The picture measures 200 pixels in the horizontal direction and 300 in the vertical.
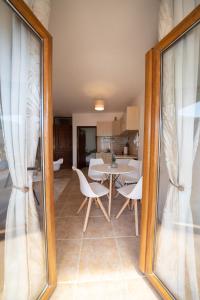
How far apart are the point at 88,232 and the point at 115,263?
0.56m

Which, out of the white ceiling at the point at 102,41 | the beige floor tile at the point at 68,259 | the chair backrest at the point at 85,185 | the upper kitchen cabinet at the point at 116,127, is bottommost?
the beige floor tile at the point at 68,259

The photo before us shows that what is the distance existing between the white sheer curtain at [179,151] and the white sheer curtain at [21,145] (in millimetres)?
1002

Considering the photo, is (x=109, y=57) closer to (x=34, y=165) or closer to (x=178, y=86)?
(x=178, y=86)

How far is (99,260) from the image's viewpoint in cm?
144

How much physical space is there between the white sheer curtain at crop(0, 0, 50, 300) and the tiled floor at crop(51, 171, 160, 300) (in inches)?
12.3

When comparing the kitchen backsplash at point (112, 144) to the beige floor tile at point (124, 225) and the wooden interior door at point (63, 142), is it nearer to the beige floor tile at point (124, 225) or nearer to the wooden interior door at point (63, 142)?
the wooden interior door at point (63, 142)

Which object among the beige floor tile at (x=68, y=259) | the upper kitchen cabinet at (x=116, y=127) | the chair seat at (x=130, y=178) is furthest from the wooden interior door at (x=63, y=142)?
the beige floor tile at (x=68, y=259)

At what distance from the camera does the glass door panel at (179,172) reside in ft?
3.21

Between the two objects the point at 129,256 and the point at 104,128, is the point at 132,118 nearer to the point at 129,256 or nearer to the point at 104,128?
the point at 104,128

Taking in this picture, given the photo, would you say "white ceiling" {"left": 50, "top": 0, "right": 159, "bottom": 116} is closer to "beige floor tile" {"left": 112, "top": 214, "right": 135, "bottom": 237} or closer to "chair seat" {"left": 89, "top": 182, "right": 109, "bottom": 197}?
"chair seat" {"left": 89, "top": 182, "right": 109, "bottom": 197}

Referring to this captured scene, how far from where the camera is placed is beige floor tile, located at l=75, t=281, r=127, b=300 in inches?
43.5

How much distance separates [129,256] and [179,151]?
1230 mm

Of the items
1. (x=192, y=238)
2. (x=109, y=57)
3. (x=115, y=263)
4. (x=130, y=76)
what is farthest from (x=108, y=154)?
(x=192, y=238)

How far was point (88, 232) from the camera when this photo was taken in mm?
1876
